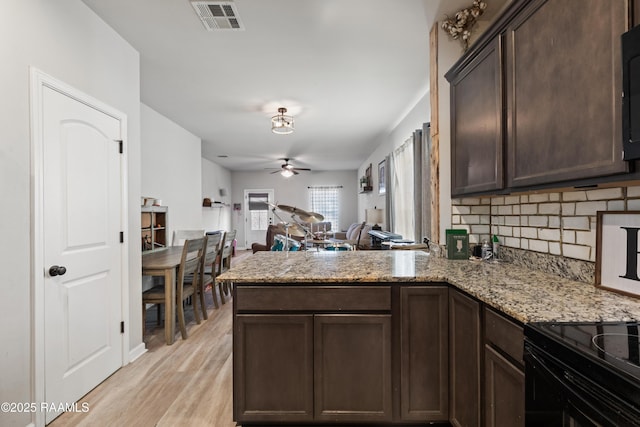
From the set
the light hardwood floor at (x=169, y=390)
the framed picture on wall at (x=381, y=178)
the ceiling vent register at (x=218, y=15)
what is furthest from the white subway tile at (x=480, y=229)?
the framed picture on wall at (x=381, y=178)

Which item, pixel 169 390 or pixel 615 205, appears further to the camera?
pixel 169 390

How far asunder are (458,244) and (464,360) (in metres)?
0.87

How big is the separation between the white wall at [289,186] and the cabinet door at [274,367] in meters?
8.58

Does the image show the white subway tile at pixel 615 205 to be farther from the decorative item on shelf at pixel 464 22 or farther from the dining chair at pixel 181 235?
the dining chair at pixel 181 235

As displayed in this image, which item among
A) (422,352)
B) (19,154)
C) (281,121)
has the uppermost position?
(281,121)

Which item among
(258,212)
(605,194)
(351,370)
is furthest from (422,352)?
(258,212)

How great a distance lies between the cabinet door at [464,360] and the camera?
4.36ft

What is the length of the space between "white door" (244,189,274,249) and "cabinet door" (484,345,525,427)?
931 centimetres

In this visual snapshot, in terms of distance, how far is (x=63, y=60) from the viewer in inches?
77.0

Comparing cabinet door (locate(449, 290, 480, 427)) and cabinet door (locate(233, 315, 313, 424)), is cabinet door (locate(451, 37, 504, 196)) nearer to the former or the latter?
cabinet door (locate(449, 290, 480, 427))

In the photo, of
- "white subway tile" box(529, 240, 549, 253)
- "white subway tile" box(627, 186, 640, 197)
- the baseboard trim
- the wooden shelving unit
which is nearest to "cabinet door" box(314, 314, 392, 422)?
"white subway tile" box(529, 240, 549, 253)

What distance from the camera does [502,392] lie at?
1.16 meters

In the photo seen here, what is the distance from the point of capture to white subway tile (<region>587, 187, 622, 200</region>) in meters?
Answer: 1.28

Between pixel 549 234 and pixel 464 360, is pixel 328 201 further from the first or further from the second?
pixel 464 360
